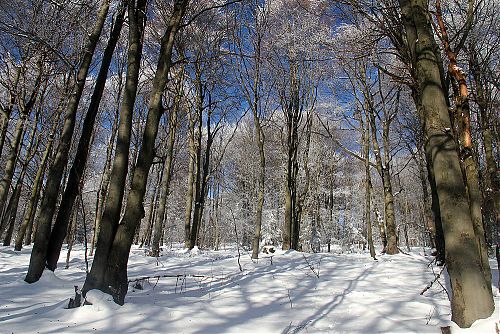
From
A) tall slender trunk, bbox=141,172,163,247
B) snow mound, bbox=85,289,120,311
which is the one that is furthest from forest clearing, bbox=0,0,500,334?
tall slender trunk, bbox=141,172,163,247

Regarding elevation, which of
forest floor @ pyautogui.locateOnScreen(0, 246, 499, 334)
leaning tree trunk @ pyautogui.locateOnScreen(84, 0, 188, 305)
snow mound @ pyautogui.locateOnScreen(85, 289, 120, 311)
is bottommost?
forest floor @ pyautogui.locateOnScreen(0, 246, 499, 334)

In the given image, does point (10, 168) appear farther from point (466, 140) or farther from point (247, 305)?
point (466, 140)

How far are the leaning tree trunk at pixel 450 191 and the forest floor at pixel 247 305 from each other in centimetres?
20

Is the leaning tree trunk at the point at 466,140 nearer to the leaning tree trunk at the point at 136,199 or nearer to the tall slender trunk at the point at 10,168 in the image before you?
the leaning tree trunk at the point at 136,199

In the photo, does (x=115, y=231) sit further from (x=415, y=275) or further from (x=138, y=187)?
(x=415, y=275)

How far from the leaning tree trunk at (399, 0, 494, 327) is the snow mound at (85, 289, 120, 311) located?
3.43 m

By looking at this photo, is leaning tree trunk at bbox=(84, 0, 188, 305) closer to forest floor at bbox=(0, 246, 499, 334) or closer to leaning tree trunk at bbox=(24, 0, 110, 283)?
forest floor at bbox=(0, 246, 499, 334)

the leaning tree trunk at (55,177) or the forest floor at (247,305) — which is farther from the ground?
the leaning tree trunk at (55,177)

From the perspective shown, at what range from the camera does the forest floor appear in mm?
3215

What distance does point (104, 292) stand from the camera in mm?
3826

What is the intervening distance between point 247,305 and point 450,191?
279cm

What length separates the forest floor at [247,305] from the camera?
3.21 metres

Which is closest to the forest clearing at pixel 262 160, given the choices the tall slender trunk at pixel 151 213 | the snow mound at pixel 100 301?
the snow mound at pixel 100 301

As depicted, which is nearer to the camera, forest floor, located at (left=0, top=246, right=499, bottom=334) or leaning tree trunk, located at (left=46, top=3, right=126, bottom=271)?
forest floor, located at (left=0, top=246, right=499, bottom=334)
